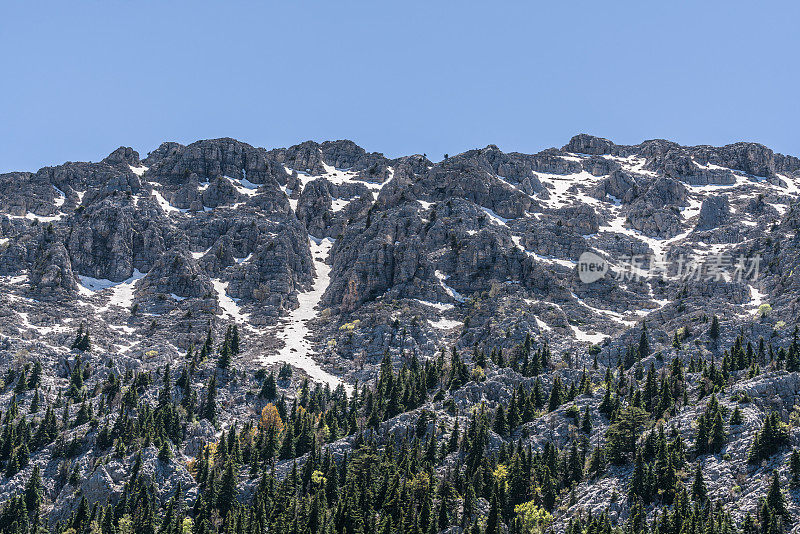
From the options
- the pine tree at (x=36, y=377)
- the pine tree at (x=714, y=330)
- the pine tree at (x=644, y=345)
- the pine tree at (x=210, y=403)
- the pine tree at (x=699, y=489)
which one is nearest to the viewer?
the pine tree at (x=699, y=489)

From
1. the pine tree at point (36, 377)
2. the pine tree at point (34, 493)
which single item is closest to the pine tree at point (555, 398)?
the pine tree at point (34, 493)

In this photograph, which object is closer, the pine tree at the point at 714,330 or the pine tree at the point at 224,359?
the pine tree at the point at 714,330

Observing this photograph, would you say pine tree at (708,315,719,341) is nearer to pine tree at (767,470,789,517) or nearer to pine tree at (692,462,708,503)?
pine tree at (692,462,708,503)

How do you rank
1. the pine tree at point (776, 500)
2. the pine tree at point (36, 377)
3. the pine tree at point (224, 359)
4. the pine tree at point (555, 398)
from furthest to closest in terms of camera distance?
1. the pine tree at point (224, 359)
2. the pine tree at point (36, 377)
3. the pine tree at point (555, 398)
4. the pine tree at point (776, 500)

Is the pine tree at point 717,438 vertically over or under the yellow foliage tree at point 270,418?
over

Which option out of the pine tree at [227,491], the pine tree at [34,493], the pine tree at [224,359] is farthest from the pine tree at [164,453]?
the pine tree at [224,359]

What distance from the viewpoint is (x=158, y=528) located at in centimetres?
12925

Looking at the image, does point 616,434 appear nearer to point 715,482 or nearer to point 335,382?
point 715,482

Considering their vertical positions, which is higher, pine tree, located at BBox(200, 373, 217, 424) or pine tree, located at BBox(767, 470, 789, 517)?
pine tree, located at BBox(767, 470, 789, 517)

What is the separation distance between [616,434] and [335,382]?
87496mm

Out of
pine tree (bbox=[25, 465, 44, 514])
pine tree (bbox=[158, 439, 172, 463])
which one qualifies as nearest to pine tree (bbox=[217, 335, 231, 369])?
pine tree (bbox=[158, 439, 172, 463])

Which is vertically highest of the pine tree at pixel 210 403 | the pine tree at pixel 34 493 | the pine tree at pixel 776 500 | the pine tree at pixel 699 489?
the pine tree at pixel 776 500

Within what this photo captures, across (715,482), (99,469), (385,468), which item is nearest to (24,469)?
(99,469)

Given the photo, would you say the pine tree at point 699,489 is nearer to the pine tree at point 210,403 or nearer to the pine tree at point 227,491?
the pine tree at point 227,491
